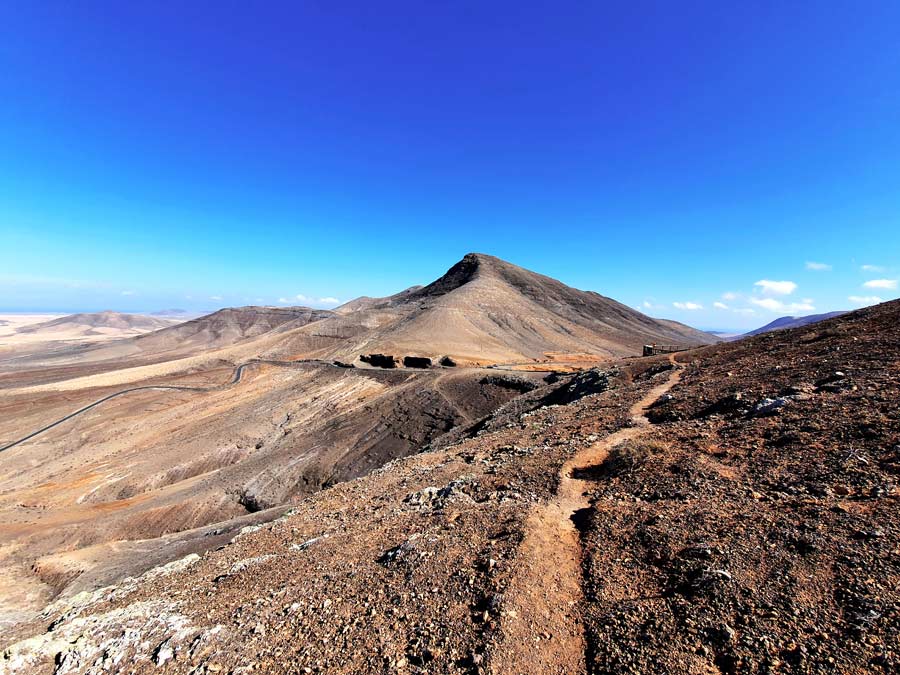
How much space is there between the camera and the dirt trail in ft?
15.9

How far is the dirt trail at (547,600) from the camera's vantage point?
15.9ft

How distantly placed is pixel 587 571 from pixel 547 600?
38.3 inches

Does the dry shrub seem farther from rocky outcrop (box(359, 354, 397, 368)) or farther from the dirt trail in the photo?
rocky outcrop (box(359, 354, 397, 368))

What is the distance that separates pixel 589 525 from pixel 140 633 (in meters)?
8.63

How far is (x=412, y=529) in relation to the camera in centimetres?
878

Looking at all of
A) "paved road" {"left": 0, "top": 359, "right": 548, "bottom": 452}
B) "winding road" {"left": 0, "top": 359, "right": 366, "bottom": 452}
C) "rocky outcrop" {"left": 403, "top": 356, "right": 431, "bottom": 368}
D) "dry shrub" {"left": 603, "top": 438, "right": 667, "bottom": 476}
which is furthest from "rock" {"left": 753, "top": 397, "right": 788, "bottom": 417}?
"winding road" {"left": 0, "top": 359, "right": 366, "bottom": 452}

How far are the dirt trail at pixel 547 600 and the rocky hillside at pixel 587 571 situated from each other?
Result: 3 cm

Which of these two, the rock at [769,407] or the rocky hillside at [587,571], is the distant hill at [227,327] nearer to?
the rocky hillside at [587,571]

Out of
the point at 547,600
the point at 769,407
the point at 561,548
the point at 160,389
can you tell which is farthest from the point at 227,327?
the point at 769,407

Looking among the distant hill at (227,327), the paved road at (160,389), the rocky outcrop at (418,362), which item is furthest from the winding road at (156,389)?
the distant hill at (227,327)

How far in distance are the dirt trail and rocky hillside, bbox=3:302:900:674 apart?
0.10 feet

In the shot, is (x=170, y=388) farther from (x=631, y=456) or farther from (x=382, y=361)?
(x=631, y=456)

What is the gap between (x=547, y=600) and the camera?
19.1 feet

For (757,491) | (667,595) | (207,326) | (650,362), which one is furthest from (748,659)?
(207,326)
